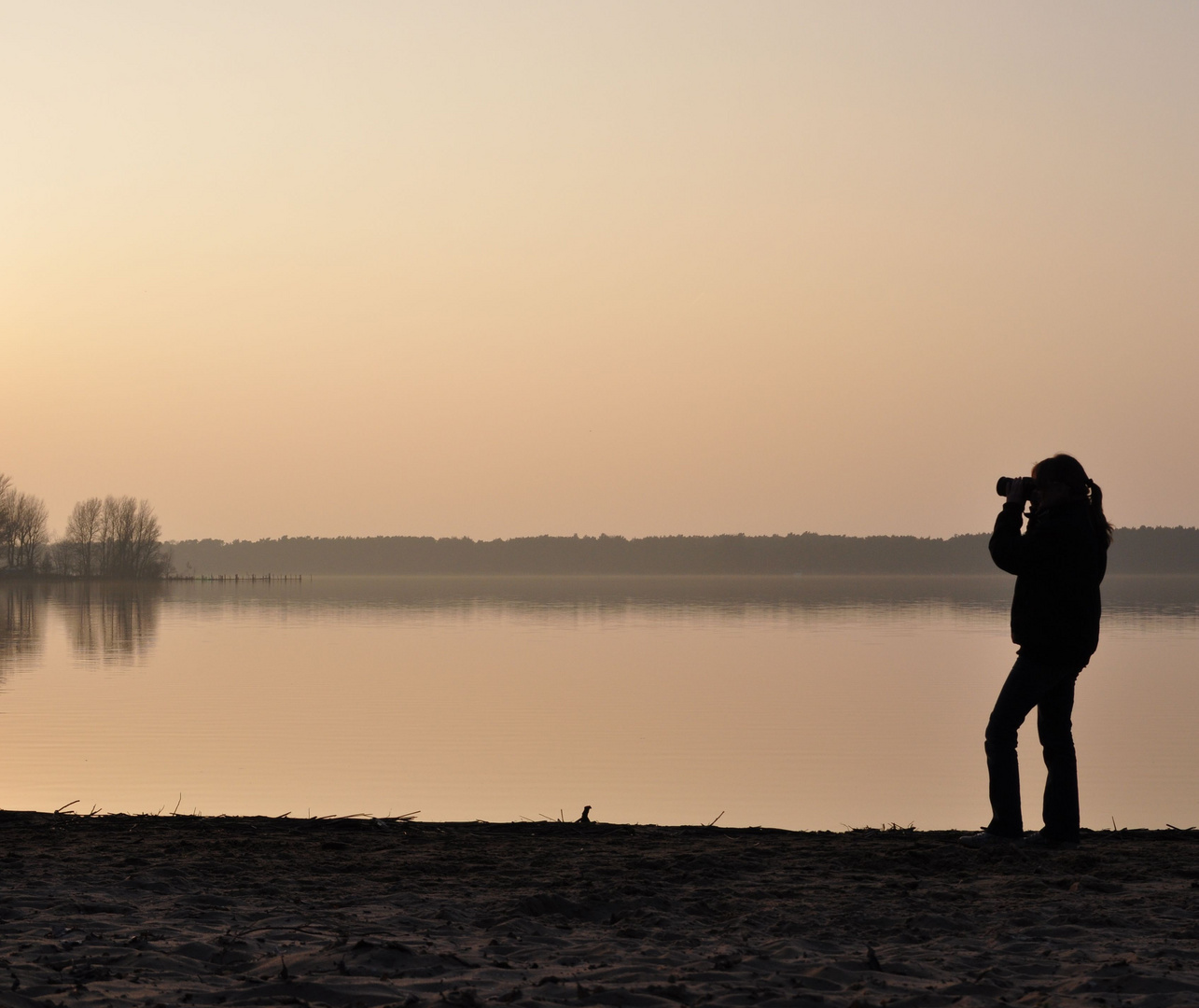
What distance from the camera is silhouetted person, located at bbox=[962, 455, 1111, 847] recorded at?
6934 mm

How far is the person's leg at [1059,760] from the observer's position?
6902 mm

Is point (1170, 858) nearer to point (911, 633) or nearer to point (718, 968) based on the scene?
point (718, 968)

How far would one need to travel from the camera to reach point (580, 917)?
5.42 meters

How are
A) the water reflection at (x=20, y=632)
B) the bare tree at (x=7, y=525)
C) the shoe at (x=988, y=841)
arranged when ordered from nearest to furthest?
1. the shoe at (x=988, y=841)
2. the water reflection at (x=20, y=632)
3. the bare tree at (x=7, y=525)

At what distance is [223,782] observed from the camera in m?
13.2

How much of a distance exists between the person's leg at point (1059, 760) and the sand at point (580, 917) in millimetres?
220

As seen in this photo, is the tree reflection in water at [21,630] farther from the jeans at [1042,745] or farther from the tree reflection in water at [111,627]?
the jeans at [1042,745]

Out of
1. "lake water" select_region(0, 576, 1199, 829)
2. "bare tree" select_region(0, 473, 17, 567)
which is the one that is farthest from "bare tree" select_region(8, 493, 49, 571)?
"lake water" select_region(0, 576, 1199, 829)

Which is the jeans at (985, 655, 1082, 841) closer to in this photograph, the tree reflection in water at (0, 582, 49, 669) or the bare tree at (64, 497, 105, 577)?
the tree reflection in water at (0, 582, 49, 669)

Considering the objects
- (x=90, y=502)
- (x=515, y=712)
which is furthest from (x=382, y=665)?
(x=90, y=502)

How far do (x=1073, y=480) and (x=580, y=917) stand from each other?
367cm

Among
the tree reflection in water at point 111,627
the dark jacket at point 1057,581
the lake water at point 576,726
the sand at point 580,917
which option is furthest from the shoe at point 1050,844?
the tree reflection in water at point 111,627

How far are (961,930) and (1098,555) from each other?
275cm

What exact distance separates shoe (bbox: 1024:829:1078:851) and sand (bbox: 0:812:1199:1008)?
0.41ft
